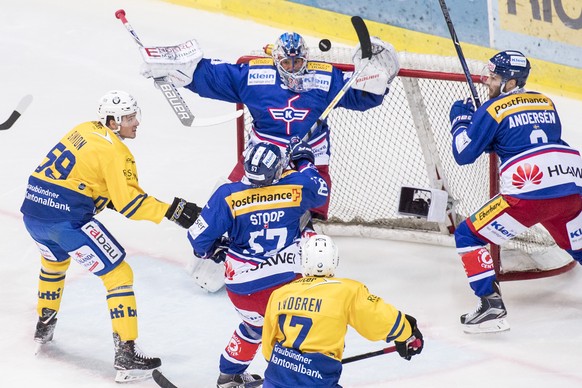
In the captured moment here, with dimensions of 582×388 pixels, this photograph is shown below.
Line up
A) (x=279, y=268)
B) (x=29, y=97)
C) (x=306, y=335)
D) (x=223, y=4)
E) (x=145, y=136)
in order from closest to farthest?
(x=306, y=335) → (x=279, y=268) → (x=29, y=97) → (x=145, y=136) → (x=223, y=4)

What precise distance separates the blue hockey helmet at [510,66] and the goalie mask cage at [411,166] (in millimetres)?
381

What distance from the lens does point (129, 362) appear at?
5.48m

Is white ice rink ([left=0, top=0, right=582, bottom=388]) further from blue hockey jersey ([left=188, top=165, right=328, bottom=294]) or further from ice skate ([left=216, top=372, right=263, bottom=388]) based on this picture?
blue hockey jersey ([left=188, top=165, right=328, bottom=294])

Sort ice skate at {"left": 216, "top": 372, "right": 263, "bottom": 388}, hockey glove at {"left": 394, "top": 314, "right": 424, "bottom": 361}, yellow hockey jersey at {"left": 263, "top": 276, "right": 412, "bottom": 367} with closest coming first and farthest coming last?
1. yellow hockey jersey at {"left": 263, "top": 276, "right": 412, "bottom": 367}
2. hockey glove at {"left": 394, "top": 314, "right": 424, "bottom": 361}
3. ice skate at {"left": 216, "top": 372, "right": 263, "bottom": 388}

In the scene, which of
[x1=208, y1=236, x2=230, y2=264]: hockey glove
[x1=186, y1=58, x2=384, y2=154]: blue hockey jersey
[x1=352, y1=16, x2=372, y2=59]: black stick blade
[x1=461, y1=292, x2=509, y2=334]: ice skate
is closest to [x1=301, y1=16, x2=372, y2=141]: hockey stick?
[x1=352, y1=16, x2=372, y2=59]: black stick blade

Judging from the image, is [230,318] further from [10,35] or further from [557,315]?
[10,35]

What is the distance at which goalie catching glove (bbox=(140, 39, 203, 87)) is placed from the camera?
20.1 ft

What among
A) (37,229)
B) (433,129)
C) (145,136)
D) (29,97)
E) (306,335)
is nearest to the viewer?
(306,335)

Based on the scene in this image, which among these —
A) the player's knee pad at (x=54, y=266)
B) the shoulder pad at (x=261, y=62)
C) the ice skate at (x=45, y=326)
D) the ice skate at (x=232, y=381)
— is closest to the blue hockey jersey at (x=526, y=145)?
the shoulder pad at (x=261, y=62)

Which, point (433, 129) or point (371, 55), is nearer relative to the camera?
point (371, 55)

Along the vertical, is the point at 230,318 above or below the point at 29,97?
below

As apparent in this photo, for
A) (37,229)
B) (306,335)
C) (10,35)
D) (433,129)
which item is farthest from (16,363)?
(10,35)

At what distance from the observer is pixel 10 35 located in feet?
30.8

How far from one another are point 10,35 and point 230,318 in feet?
13.3
